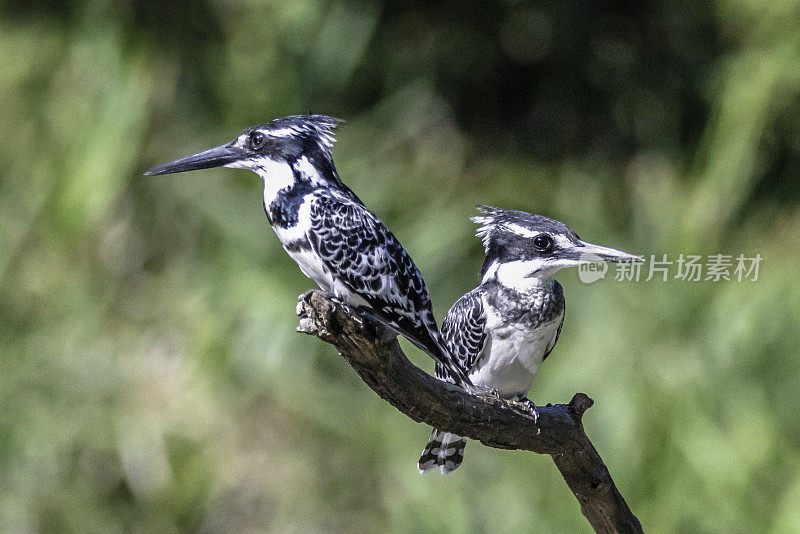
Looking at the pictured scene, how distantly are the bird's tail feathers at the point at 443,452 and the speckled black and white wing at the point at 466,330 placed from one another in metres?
0.13

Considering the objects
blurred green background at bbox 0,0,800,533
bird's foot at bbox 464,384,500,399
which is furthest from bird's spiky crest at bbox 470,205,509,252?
blurred green background at bbox 0,0,800,533

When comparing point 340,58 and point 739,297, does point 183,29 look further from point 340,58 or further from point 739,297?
point 739,297

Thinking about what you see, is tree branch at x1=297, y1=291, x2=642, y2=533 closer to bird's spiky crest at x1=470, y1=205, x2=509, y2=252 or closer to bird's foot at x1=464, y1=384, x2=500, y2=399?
bird's foot at x1=464, y1=384, x2=500, y2=399

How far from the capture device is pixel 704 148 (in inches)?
154

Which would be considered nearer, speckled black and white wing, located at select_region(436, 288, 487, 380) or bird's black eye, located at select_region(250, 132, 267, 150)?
bird's black eye, located at select_region(250, 132, 267, 150)

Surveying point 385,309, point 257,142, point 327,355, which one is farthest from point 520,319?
point 327,355

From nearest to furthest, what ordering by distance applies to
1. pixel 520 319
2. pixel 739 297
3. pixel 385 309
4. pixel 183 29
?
pixel 385 309, pixel 520 319, pixel 739 297, pixel 183 29

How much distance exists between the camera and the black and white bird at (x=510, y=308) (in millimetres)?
1438

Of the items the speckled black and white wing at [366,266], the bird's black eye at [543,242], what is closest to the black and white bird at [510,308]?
the bird's black eye at [543,242]

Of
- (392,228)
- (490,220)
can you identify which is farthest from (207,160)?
(392,228)

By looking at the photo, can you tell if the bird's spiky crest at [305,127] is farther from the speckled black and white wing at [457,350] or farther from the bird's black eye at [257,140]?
the speckled black and white wing at [457,350]

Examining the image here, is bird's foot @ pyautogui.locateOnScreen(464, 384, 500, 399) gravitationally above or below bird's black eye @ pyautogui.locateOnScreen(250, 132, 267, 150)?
below

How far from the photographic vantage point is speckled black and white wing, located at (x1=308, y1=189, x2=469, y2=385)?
1409 mm

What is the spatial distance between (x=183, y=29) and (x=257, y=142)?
2817mm
